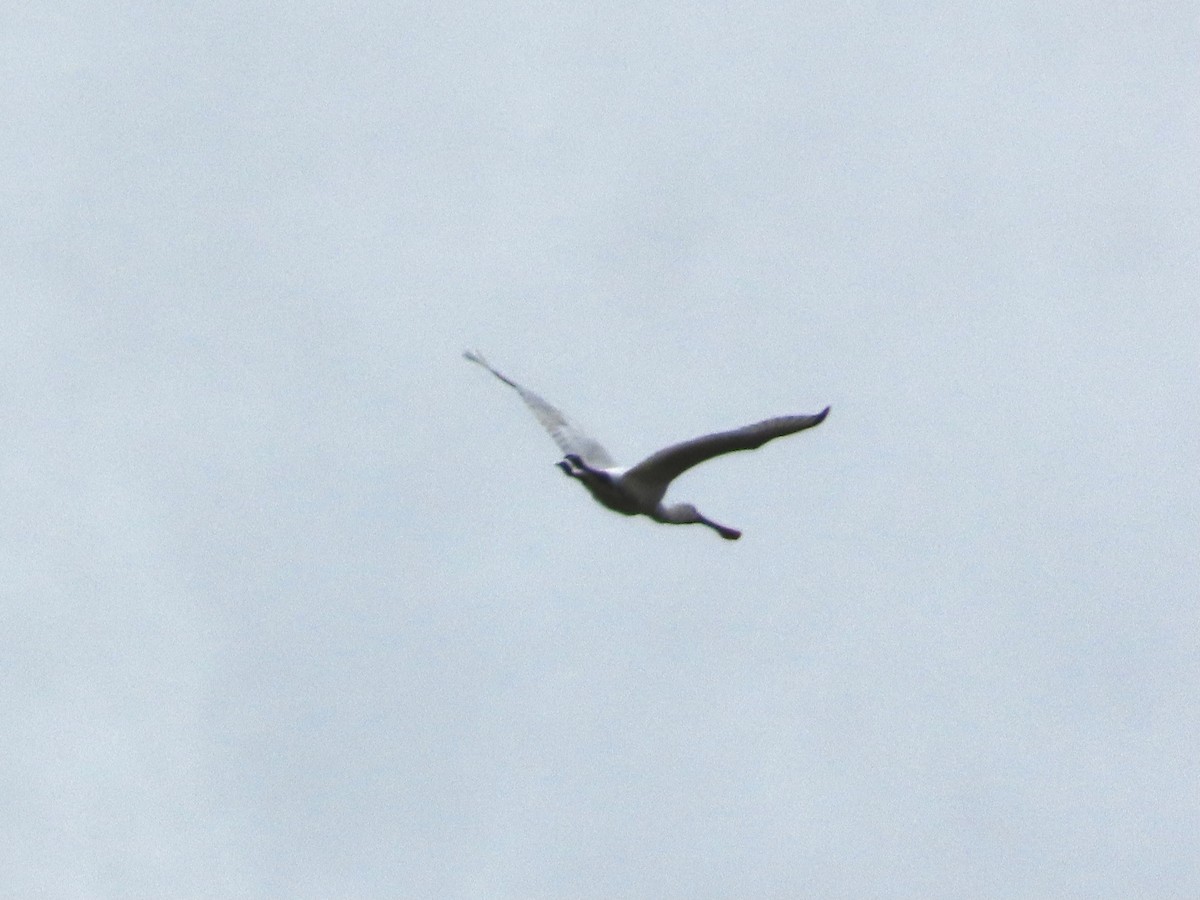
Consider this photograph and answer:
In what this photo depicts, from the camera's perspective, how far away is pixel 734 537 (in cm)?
5925

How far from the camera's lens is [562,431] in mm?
59344

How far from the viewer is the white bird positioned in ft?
178

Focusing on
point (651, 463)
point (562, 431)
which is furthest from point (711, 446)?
point (562, 431)

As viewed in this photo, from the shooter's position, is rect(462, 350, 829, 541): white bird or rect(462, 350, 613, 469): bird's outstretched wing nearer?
rect(462, 350, 829, 541): white bird

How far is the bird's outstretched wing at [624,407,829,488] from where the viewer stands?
5422 centimetres

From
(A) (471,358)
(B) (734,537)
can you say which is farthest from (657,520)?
(A) (471,358)

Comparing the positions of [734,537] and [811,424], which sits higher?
[811,424]

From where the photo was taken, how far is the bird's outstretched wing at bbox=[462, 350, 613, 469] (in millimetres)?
58500

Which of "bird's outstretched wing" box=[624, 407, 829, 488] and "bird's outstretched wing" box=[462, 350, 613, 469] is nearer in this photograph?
"bird's outstretched wing" box=[624, 407, 829, 488]

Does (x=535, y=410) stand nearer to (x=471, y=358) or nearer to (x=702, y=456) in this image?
(x=471, y=358)

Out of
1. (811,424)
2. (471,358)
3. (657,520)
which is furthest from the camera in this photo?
(471,358)

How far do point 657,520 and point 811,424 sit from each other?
5.19m

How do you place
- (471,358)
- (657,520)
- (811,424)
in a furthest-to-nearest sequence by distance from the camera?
(471,358) → (657,520) → (811,424)

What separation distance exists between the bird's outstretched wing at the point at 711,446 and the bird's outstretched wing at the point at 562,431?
1.32 m
